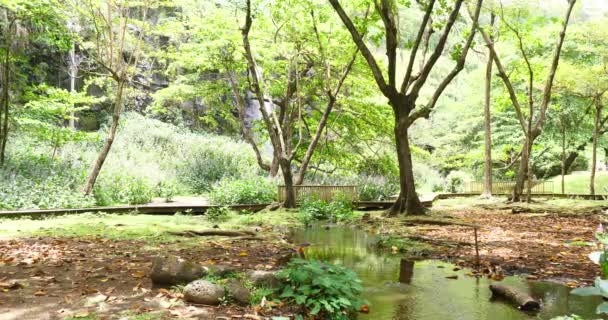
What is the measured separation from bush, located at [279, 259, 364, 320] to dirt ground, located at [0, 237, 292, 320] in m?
0.25

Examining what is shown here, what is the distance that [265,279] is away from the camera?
458 cm

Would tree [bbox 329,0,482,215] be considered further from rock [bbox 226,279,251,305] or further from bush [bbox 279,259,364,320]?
rock [bbox 226,279,251,305]

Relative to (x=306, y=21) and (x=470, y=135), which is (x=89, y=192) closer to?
Answer: (x=306, y=21)

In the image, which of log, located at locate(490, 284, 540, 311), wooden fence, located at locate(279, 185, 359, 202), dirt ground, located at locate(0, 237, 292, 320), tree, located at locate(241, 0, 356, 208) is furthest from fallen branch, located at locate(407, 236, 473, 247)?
wooden fence, located at locate(279, 185, 359, 202)

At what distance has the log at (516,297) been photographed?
4.52 m

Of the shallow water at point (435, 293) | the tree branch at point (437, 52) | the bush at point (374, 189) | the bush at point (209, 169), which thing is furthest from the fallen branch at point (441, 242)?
the bush at point (209, 169)

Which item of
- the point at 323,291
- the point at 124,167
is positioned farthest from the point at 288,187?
the point at 323,291

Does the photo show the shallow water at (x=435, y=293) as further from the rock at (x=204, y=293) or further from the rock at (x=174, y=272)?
the rock at (x=174, y=272)

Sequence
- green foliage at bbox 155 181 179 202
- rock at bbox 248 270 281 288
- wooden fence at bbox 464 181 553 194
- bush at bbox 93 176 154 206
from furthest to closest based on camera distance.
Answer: wooden fence at bbox 464 181 553 194
green foliage at bbox 155 181 179 202
bush at bbox 93 176 154 206
rock at bbox 248 270 281 288

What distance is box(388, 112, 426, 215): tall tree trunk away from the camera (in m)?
12.9

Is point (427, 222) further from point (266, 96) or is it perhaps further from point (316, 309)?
point (266, 96)

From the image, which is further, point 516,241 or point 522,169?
point 522,169

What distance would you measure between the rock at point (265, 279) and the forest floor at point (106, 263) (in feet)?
1.42

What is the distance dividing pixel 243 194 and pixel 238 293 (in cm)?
1126
